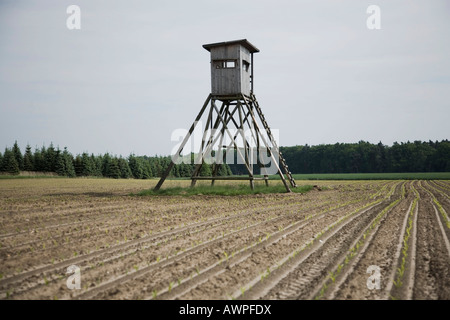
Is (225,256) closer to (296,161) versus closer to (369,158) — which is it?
(369,158)

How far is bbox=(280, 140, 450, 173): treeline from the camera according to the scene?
87438 millimetres

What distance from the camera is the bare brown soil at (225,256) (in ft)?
14.7

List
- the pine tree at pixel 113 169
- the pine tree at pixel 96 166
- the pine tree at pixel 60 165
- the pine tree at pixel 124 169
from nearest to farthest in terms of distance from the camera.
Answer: the pine tree at pixel 60 165
the pine tree at pixel 113 169
the pine tree at pixel 96 166
the pine tree at pixel 124 169

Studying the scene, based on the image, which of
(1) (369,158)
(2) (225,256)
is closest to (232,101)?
(2) (225,256)

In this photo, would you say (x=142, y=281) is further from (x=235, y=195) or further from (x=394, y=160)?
(x=394, y=160)

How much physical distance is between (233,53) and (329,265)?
1584 cm

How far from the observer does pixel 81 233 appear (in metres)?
7.96

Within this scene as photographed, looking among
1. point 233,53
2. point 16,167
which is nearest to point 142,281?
point 233,53

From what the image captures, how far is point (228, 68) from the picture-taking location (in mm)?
18984

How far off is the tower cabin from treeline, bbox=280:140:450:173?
8616 centimetres

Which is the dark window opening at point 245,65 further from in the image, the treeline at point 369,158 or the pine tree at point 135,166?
the treeline at point 369,158

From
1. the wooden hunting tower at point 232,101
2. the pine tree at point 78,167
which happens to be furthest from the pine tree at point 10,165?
the wooden hunting tower at point 232,101

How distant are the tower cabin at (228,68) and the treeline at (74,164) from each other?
49602 mm

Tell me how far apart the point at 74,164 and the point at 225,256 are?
71398 mm
